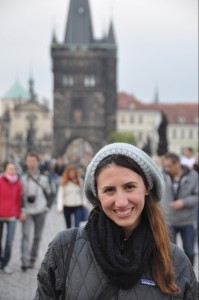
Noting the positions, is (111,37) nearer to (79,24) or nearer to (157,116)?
(79,24)

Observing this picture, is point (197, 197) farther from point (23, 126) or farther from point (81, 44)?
point (23, 126)

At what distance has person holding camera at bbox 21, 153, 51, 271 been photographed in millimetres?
9539

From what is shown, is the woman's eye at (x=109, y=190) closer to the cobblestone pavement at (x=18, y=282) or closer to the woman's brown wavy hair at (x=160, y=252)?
the woman's brown wavy hair at (x=160, y=252)

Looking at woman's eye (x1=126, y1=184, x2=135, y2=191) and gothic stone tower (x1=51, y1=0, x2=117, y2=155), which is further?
gothic stone tower (x1=51, y1=0, x2=117, y2=155)

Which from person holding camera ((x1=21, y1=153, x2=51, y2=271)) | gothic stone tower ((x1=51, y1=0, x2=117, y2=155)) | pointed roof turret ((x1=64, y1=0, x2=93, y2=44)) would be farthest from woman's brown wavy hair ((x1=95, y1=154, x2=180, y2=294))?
pointed roof turret ((x1=64, y1=0, x2=93, y2=44))

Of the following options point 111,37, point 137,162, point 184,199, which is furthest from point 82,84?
point 137,162

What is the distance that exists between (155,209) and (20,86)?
151676mm

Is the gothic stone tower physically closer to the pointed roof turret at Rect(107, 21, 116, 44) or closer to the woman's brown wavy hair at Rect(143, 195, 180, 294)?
the pointed roof turret at Rect(107, 21, 116, 44)

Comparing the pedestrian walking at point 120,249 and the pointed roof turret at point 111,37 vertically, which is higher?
the pointed roof turret at point 111,37

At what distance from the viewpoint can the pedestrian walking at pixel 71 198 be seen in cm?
1067

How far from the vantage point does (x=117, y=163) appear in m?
2.44

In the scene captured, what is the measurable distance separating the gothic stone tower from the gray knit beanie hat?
278 feet

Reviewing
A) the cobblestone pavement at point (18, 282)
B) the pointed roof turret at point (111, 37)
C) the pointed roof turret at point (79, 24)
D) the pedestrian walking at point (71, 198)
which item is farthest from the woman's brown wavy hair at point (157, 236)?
the pointed roof turret at point (111, 37)

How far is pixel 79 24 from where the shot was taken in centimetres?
8838
